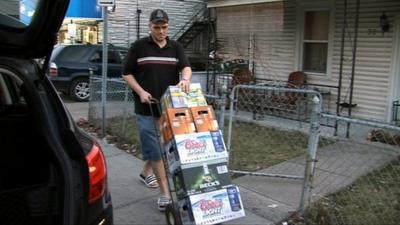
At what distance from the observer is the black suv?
41.7 ft

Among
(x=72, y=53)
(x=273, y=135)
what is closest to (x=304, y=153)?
(x=273, y=135)

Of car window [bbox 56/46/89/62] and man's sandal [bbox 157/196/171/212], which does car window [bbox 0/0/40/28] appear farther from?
car window [bbox 56/46/89/62]

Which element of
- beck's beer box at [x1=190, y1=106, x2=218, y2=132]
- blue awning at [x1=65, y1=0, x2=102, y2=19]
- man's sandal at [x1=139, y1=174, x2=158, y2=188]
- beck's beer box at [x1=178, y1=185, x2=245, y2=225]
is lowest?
man's sandal at [x1=139, y1=174, x2=158, y2=188]

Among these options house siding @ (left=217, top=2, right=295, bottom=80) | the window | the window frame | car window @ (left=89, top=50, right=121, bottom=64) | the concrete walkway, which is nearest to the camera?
the concrete walkway

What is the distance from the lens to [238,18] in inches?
475

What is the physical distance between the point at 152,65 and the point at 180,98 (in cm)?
66

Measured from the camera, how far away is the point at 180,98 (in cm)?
386

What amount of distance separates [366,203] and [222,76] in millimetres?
6943

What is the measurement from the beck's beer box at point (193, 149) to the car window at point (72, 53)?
984cm

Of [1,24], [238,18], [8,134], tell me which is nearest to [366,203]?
[8,134]

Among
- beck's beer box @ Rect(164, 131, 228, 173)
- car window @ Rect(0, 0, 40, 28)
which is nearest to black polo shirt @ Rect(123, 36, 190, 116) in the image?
beck's beer box @ Rect(164, 131, 228, 173)

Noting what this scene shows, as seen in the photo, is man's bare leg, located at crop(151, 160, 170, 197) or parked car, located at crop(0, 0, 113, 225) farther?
man's bare leg, located at crop(151, 160, 170, 197)

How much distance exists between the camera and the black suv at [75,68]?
41.7 ft

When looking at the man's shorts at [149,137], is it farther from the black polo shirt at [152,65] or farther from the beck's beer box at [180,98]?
the beck's beer box at [180,98]
